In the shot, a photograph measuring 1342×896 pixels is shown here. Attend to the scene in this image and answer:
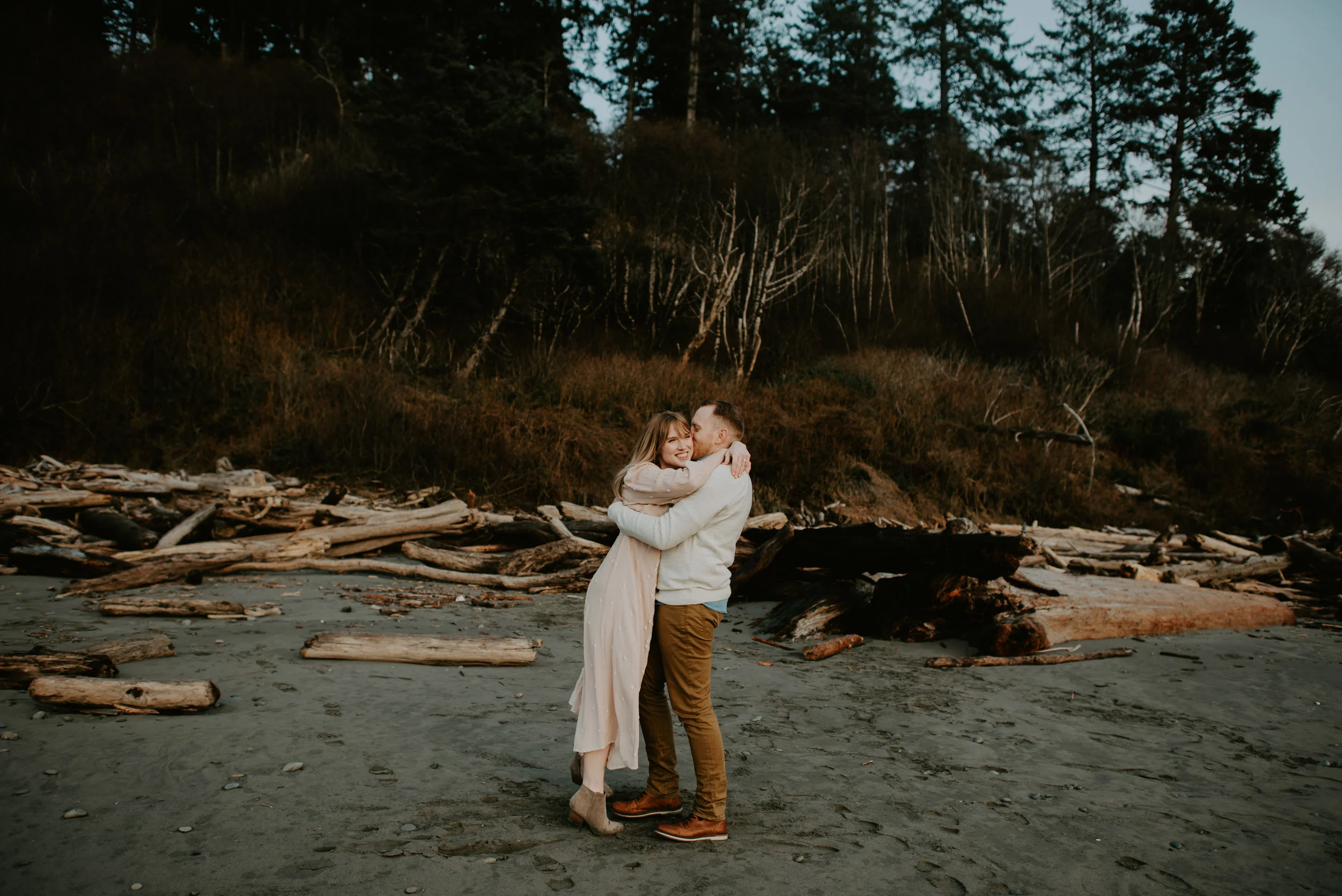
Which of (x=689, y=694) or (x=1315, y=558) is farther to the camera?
(x=1315, y=558)

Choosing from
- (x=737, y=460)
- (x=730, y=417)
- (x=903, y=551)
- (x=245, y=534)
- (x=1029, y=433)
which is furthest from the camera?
(x=1029, y=433)

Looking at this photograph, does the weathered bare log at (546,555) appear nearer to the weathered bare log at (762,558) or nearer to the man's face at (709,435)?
the weathered bare log at (762,558)

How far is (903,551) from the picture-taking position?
778cm

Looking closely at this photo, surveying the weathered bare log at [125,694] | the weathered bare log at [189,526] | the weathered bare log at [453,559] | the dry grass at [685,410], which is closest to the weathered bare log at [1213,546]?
the dry grass at [685,410]

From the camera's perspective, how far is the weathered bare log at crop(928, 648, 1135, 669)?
6738mm

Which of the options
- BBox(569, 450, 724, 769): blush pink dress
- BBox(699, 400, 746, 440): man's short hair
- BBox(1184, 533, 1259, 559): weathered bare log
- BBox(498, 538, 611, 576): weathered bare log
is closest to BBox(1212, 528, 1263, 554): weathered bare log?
BBox(1184, 533, 1259, 559): weathered bare log

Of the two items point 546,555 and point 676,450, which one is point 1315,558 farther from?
point 676,450

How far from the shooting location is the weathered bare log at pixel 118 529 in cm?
915

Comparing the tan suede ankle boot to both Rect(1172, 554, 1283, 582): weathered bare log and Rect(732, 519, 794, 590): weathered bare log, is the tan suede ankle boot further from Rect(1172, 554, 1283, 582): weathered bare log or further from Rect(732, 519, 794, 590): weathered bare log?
Rect(1172, 554, 1283, 582): weathered bare log

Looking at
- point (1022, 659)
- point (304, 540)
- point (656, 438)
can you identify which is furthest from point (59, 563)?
point (1022, 659)

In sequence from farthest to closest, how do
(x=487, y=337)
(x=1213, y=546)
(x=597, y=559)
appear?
(x=487, y=337) → (x=1213, y=546) → (x=597, y=559)

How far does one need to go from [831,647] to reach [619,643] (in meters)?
4.11

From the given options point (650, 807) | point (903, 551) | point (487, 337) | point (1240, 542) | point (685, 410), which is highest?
point (487, 337)

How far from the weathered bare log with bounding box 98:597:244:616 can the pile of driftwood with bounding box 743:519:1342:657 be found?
4.82 metres
